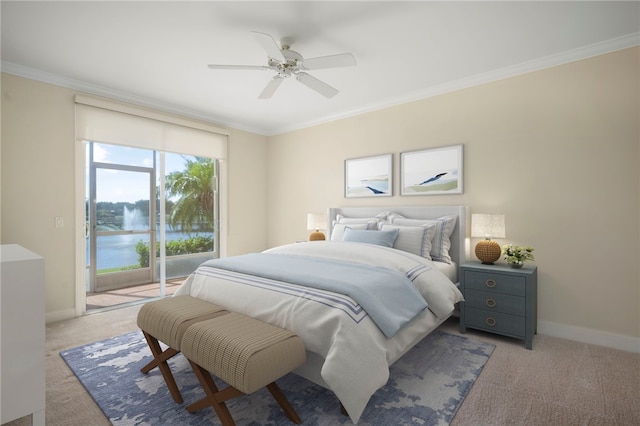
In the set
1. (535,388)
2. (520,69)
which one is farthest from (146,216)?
(520,69)

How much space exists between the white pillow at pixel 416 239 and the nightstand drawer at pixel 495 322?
0.65 m

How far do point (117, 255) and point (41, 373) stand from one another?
12.6ft

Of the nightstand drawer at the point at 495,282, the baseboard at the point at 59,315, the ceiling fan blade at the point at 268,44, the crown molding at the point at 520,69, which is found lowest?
the baseboard at the point at 59,315

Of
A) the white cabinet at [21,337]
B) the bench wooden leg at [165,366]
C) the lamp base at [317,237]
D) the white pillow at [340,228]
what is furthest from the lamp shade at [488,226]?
the white cabinet at [21,337]

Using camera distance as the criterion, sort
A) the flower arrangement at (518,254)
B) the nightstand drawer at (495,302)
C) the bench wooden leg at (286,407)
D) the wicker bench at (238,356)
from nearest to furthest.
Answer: the wicker bench at (238,356) < the bench wooden leg at (286,407) < the nightstand drawer at (495,302) < the flower arrangement at (518,254)

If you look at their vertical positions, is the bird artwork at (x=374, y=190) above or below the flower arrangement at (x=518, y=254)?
above

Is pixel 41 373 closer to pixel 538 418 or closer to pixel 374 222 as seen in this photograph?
pixel 538 418

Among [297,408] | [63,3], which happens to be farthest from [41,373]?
[63,3]

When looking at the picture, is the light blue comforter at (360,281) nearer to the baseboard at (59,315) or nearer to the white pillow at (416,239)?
the white pillow at (416,239)

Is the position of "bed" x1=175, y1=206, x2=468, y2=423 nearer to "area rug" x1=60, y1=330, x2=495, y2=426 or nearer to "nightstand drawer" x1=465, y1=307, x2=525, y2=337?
"area rug" x1=60, y1=330, x2=495, y2=426

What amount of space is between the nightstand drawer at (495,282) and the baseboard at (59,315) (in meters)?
4.14

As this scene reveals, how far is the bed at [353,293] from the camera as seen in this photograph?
65.8 inches

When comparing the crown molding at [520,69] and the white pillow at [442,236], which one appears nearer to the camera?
the crown molding at [520,69]

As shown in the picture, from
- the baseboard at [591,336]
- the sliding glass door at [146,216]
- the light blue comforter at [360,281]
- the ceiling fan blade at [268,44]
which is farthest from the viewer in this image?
the sliding glass door at [146,216]
